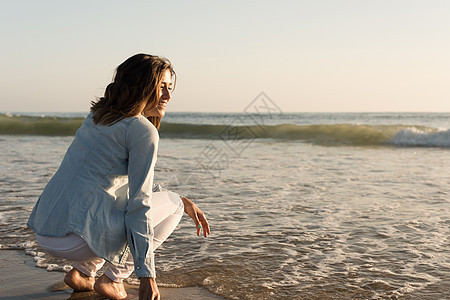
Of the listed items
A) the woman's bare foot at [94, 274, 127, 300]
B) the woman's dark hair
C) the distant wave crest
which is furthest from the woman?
the distant wave crest

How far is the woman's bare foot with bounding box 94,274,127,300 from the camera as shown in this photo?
239 centimetres

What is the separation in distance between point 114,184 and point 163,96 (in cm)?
50

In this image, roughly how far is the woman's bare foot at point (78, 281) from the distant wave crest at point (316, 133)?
12837mm

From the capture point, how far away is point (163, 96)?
89.4 inches

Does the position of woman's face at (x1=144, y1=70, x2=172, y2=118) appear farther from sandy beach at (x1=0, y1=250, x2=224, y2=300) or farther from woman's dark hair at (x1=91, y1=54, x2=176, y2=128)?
sandy beach at (x1=0, y1=250, x2=224, y2=300)

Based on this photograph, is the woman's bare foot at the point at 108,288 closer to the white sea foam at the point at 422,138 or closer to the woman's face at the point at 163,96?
the woman's face at the point at 163,96

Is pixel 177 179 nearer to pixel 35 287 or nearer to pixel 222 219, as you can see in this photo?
pixel 222 219

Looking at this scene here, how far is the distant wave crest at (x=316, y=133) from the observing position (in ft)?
50.8

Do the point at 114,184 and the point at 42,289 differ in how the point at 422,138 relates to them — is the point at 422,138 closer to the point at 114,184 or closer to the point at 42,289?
the point at 42,289

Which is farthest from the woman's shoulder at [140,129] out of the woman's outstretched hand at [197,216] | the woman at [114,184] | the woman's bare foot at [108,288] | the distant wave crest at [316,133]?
the distant wave crest at [316,133]

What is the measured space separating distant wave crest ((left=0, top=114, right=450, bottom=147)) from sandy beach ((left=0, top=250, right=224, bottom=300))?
1263 cm

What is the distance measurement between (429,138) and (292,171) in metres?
9.60

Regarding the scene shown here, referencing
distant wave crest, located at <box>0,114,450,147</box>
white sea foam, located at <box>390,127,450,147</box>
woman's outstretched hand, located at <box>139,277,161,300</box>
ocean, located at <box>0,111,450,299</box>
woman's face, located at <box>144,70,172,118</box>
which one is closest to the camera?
woman's outstretched hand, located at <box>139,277,161,300</box>

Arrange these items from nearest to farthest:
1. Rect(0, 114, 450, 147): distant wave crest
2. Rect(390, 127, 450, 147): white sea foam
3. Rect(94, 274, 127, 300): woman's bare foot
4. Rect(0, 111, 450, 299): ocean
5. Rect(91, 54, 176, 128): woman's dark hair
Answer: Rect(91, 54, 176, 128): woman's dark hair
Rect(94, 274, 127, 300): woman's bare foot
Rect(0, 111, 450, 299): ocean
Rect(390, 127, 450, 147): white sea foam
Rect(0, 114, 450, 147): distant wave crest
